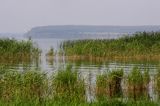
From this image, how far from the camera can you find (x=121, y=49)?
166 ft

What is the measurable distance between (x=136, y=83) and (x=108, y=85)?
179 cm

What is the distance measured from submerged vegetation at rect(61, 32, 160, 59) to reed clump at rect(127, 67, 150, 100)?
887 inches

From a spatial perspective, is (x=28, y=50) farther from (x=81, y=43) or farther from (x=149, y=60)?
(x=149, y=60)

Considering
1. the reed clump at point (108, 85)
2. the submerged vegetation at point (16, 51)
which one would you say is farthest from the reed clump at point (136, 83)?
the submerged vegetation at point (16, 51)

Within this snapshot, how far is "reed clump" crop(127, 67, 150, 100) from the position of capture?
83.7 feet

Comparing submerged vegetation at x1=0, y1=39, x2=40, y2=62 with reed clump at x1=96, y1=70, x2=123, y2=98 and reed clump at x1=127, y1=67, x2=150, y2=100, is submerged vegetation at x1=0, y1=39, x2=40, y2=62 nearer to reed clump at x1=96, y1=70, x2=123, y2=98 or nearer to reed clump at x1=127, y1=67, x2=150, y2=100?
reed clump at x1=96, y1=70, x2=123, y2=98

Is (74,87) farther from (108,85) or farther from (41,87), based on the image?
(108,85)

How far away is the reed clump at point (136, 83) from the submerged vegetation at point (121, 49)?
22.5 meters

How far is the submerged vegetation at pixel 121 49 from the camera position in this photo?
49.0 metres

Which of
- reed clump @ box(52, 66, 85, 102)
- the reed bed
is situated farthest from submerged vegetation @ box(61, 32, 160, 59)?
reed clump @ box(52, 66, 85, 102)

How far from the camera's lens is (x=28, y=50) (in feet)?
163

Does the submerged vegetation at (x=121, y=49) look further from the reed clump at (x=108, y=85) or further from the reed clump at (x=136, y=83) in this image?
the reed clump at (x=108, y=85)

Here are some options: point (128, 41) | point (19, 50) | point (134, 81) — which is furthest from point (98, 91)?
point (128, 41)

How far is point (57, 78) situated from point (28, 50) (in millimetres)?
27839
